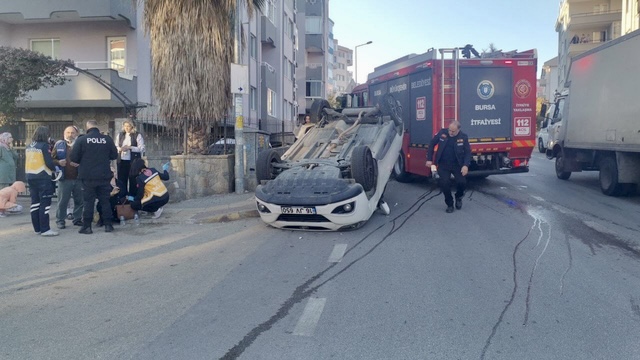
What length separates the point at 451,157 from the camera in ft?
35.0

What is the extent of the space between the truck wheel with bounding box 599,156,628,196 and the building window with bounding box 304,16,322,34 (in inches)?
1374

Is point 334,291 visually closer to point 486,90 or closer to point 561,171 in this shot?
point 486,90

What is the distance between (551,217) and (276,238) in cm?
498

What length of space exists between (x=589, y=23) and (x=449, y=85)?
39761mm

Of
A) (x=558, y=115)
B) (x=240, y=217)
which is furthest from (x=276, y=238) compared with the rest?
(x=558, y=115)

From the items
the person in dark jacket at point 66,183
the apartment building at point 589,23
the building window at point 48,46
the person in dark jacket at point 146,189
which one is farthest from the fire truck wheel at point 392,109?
the apartment building at point 589,23

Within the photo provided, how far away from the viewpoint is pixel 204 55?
1268cm

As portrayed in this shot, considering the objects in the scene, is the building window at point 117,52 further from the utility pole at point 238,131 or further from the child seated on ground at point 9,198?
the child seated on ground at point 9,198

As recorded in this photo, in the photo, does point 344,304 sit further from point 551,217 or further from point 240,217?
point 551,217

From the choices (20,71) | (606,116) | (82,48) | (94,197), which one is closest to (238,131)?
(94,197)

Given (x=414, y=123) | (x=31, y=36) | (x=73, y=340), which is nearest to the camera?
(x=73, y=340)

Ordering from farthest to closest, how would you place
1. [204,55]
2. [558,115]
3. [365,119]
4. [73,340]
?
1. [558,115]
2. [204,55]
3. [365,119]
4. [73,340]

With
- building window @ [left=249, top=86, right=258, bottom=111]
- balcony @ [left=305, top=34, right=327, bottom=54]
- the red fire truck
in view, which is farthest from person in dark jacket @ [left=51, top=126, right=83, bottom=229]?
balcony @ [left=305, top=34, right=327, bottom=54]

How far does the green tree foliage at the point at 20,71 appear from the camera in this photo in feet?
42.7
